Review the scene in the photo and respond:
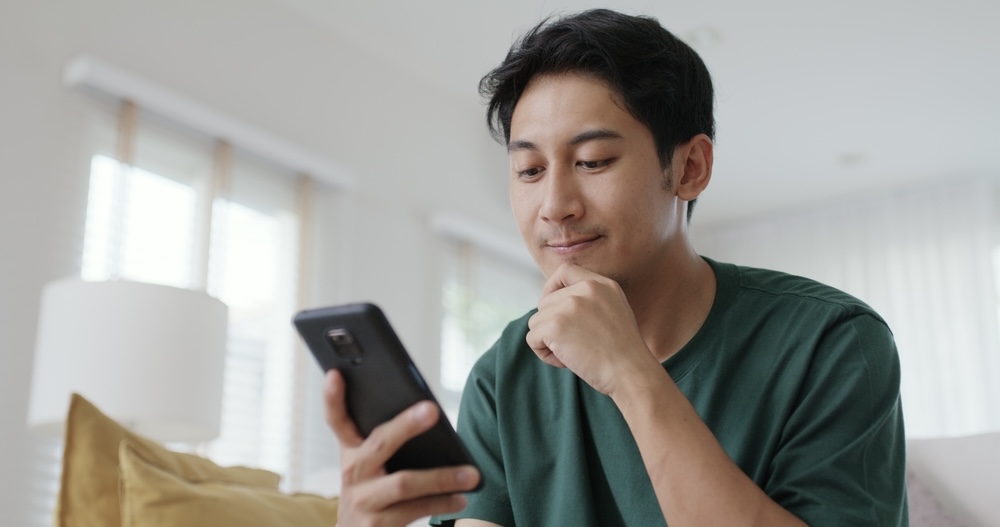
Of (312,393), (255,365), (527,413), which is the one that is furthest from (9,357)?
(527,413)

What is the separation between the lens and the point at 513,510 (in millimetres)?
1421

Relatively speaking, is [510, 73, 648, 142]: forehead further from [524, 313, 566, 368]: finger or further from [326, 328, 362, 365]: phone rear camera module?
[326, 328, 362, 365]: phone rear camera module

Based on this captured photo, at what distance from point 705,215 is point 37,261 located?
13.5 feet

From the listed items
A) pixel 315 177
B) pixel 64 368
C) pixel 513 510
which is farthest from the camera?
pixel 315 177

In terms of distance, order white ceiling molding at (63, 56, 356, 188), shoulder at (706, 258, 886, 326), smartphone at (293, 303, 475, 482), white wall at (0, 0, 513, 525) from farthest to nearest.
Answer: white ceiling molding at (63, 56, 356, 188)
white wall at (0, 0, 513, 525)
shoulder at (706, 258, 886, 326)
smartphone at (293, 303, 475, 482)

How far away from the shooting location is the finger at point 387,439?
106 centimetres

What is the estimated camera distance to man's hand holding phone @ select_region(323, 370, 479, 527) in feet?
3.52

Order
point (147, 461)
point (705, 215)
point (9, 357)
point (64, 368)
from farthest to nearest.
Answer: point (705, 215), point (9, 357), point (64, 368), point (147, 461)

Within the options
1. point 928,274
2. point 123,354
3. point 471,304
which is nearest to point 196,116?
point 123,354

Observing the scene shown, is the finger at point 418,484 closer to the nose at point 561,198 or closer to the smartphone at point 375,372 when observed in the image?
the smartphone at point 375,372

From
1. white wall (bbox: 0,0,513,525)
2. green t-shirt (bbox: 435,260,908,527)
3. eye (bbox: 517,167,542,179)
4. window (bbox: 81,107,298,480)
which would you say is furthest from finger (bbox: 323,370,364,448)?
window (bbox: 81,107,298,480)

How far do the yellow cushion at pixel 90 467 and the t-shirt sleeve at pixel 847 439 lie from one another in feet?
3.18

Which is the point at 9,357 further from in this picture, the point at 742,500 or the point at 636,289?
the point at 742,500

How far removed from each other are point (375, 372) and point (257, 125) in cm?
309
